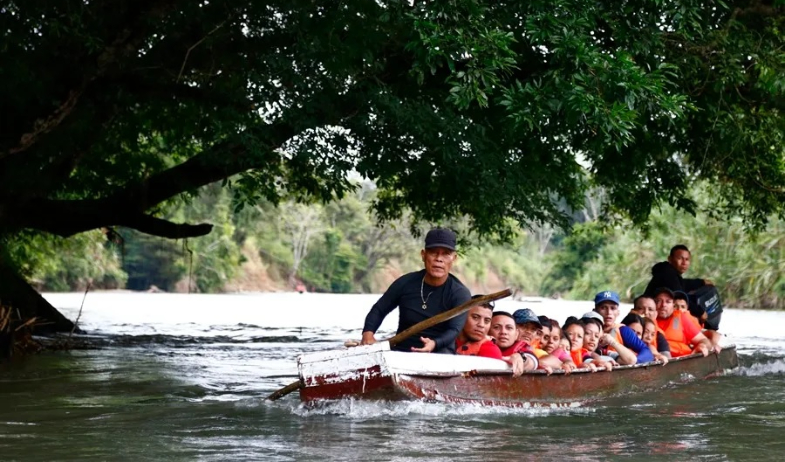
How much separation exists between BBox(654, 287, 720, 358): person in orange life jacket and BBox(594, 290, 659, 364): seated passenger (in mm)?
1263

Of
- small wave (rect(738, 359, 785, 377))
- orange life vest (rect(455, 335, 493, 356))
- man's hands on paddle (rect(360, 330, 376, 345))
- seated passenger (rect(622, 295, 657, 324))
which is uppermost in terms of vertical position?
seated passenger (rect(622, 295, 657, 324))

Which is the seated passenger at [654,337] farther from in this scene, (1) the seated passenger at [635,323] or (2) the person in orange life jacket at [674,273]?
(2) the person in orange life jacket at [674,273]

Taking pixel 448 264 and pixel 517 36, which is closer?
pixel 448 264

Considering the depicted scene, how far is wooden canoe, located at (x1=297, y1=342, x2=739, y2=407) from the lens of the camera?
29.5ft

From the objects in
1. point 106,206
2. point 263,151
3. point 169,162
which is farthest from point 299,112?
point 169,162

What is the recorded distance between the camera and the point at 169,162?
28.1 metres

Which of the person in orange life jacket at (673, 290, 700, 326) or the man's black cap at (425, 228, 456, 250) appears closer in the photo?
the man's black cap at (425, 228, 456, 250)

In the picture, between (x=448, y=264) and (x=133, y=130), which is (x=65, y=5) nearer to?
(x=133, y=130)

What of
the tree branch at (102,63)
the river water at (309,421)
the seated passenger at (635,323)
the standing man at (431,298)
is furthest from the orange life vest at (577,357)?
the tree branch at (102,63)

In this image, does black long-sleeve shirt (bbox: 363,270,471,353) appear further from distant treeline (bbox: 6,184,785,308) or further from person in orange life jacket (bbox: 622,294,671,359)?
distant treeline (bbox: 6,184,785,308)

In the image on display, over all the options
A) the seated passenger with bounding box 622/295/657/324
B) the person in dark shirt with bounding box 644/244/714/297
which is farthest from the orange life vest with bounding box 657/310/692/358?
the person in dark shirt with bounding box 644/244/714/297

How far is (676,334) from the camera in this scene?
46.2 ft

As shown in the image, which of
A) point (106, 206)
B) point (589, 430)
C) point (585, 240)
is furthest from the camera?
point (585, 240)

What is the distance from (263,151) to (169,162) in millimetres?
16230
